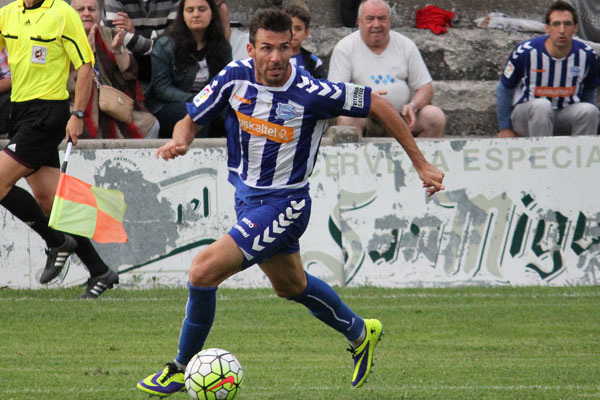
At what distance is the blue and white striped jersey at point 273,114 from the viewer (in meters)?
5.77

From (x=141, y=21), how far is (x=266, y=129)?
20.0 feet

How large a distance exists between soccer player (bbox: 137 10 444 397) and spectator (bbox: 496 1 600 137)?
4.93 m

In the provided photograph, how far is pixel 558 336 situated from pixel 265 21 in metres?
3.35

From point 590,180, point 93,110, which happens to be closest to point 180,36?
point 93,110

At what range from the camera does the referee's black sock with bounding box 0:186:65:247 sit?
8508 mm

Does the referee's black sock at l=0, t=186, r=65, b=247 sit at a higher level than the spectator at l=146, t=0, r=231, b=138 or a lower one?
lower

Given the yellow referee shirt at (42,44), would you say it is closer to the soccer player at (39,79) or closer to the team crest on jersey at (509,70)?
the soccer player at (39,79)

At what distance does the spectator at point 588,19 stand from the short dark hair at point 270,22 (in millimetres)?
8806

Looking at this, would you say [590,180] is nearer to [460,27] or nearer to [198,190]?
[198,190]

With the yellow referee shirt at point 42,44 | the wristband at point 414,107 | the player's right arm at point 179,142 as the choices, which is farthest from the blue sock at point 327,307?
the wristband at point 414,107

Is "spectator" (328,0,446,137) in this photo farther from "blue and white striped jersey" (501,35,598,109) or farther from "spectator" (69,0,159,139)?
"spectator" (69,0,159,139)

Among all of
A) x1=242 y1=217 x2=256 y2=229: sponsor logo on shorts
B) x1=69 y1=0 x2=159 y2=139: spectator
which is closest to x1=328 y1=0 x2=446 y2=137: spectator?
x1=69 y1=0 x2=159 y2=139: spectator

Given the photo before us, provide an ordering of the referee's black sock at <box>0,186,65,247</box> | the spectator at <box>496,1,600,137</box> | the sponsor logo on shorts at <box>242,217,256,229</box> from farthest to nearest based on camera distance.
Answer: the spectator at <box>496,1,600,137</box> < the referee's black sock at <box>0,186,65,247</box> < the sponsor logo on shorts at <box>242,217,256,229</box>

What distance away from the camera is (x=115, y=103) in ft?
32.0
